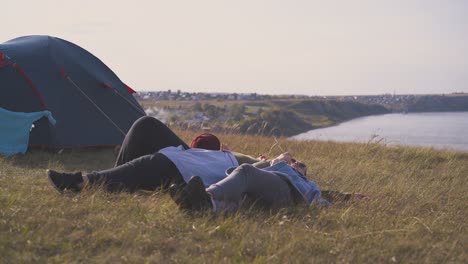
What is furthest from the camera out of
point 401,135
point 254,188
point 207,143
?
point 401,135

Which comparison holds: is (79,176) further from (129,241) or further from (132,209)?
(129,241)

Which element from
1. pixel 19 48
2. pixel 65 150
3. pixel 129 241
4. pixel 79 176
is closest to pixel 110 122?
pixel 65 150

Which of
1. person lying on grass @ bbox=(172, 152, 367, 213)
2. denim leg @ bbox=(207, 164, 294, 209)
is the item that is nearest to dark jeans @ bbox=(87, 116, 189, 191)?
person lying on grass @ bbox=(172, 152, 367, 213)

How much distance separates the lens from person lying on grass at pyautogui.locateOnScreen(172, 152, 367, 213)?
3721 millimetres

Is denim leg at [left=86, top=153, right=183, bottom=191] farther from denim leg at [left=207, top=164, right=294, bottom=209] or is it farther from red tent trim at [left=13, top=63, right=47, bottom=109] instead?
red tent trim at [left=13, top=63, right=47, bottom=109]

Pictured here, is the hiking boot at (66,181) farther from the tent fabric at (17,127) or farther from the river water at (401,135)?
the river water at (401,135)

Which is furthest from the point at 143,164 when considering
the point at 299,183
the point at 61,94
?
the point at 61,94

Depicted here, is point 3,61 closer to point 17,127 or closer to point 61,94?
point 61,94

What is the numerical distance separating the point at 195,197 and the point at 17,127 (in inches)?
182

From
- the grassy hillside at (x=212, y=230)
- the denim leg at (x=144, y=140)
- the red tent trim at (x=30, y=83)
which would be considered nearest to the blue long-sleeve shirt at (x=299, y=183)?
the grassy hillside at (x=212, y=230)

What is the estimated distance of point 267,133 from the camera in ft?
Result: 41.9

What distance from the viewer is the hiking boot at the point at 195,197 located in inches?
142

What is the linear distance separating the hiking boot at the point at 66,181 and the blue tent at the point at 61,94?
355 centimetres

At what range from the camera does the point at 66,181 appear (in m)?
4.15
